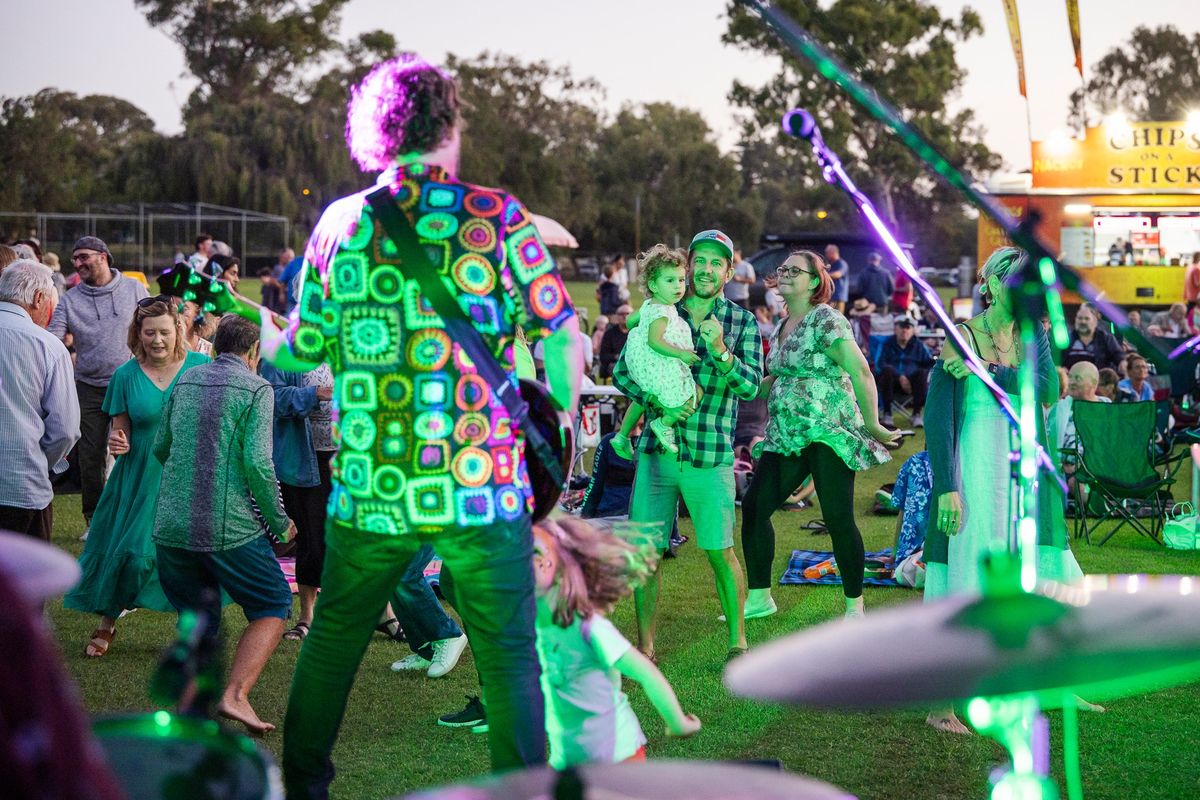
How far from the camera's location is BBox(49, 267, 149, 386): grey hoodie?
870 cm

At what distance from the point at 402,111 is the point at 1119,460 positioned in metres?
7.50

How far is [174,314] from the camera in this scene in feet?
20.1

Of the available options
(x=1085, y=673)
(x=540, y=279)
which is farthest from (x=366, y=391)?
(x=1085, y=673)

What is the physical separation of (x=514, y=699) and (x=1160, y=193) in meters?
21.8

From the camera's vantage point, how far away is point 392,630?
21.4ft

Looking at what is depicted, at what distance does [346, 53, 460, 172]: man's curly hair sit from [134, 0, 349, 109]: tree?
70339 mm

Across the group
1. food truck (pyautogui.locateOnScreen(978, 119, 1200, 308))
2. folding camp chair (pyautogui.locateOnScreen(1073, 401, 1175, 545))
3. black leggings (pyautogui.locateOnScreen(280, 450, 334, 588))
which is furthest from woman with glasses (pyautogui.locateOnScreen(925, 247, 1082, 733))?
food truck (pyautogui.locateOnScreen(978, 119, 1200, 308))

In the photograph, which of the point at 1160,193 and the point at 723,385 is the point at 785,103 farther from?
the point at 723,385

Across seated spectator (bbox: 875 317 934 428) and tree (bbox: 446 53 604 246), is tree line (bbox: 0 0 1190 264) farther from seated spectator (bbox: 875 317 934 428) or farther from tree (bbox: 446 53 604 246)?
seated spectator (bbox: 875 317 934 428)

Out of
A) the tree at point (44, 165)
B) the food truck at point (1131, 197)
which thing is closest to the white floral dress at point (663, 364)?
the food truck at point (1131, 197)

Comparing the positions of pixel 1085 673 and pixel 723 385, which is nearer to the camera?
pixel 1085 673

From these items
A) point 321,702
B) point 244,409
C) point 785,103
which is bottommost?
point 321,702

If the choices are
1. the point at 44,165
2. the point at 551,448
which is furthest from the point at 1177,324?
the point at 44,165

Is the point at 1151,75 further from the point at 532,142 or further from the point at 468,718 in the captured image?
the point at 468,718
